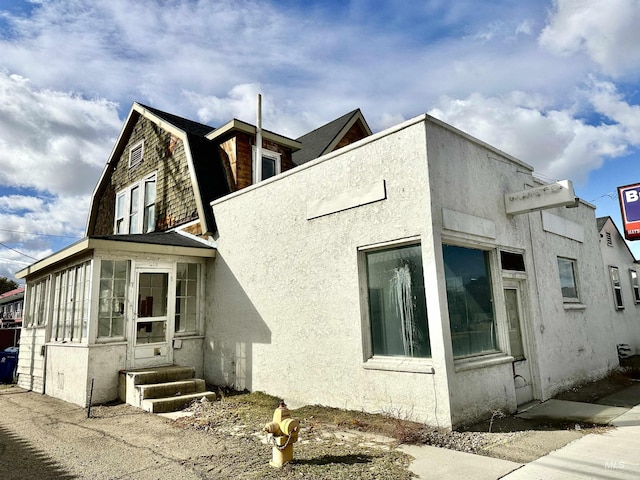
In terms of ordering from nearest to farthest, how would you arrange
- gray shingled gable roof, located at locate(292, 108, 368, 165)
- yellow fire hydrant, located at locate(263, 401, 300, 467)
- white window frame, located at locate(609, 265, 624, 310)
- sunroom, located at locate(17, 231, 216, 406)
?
1. yellow fire hydrant, located at locate(263, 401, 300, 467)
2. sunroom, located at locate(17, 231, 216, 406)
3. white window frame, located at locate(609, 265, 624, 310)
4. gray shingled gable roof, located at locate(292, 108, 368, 165)

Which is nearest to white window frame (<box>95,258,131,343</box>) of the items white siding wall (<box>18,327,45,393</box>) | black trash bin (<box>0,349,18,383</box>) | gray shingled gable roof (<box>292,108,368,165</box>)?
white siding wall (<box>18,327,45,393</box>)

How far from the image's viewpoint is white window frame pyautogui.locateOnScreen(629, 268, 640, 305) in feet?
48.9

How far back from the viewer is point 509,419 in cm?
622

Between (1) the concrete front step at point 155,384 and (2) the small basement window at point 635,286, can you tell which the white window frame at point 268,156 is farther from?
(2) the small basement window at point 635,286

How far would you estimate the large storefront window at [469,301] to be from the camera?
20.5ft

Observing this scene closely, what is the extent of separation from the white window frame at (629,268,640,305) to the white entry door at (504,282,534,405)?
10286 mm

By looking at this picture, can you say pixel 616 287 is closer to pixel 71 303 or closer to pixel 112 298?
pixel 112 298

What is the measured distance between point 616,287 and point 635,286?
7.35ft

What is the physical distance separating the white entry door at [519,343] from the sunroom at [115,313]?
6695 mm

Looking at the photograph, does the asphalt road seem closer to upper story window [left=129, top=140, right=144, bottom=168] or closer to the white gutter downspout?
the white gutter downspout

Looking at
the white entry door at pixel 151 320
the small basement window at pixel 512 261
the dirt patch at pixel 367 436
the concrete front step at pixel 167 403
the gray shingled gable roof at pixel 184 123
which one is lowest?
the dirt patch at pixel 367 436

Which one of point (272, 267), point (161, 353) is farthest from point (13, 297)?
point (272, 267)

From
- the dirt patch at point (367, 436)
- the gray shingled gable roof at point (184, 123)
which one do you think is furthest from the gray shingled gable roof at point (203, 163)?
the dirt patch at point (367, 436)

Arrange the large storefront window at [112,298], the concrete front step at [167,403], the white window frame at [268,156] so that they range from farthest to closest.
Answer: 1. the white window frame at [268,156]
2. the large storefront window at [112,298]
3. the concrete front step at [167,403]
